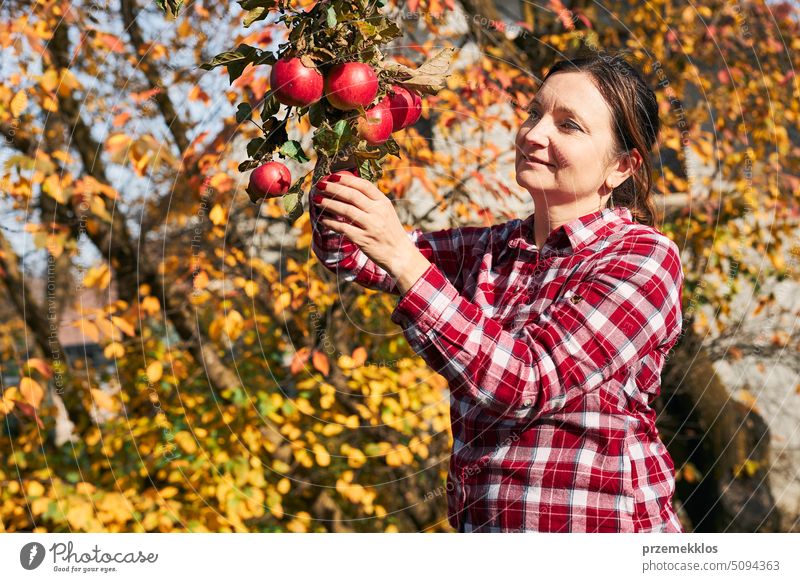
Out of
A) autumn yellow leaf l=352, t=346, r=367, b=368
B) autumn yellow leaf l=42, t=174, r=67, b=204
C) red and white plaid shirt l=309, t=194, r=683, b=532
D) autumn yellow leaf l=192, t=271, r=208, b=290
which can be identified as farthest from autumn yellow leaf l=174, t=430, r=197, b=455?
red and white plaid shirt l=309, t=194, r=683, b=532

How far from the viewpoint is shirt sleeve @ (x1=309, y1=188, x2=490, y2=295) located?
5.76 ft

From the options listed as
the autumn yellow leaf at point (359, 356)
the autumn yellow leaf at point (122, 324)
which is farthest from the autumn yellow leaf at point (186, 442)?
the autumn yellow leaf at point (359, 356)

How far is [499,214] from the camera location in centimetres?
326

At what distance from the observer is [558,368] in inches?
54.9

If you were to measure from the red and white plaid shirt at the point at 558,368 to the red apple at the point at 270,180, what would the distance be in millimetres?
165

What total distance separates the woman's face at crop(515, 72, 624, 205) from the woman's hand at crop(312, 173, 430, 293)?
0.37 metres

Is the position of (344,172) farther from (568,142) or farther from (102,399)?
(102,399)

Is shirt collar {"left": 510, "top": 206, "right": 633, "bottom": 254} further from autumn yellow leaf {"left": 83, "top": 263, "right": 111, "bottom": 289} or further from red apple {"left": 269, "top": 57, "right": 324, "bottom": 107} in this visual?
autumn yellow leaf {"left": 83, "top": 263, "right": 111, "bottom": 289}

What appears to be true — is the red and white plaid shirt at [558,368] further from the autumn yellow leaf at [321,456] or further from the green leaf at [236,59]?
the autumn yellow leaf at [321,456]

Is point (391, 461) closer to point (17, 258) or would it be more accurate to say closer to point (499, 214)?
point (499, 214)

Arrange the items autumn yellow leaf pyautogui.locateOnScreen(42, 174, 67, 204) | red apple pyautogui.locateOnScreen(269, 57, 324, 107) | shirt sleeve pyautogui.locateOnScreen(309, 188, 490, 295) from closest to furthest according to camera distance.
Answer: red apple pyautogui.locateOnScreen(269, 57, 324, 107)
shirt sleeve pyautogui.locateOnScreen(309, 188, 490, 295)
autumn yellow leaf pyautogui.locateOnScreen(42, 174, 67, 204)
